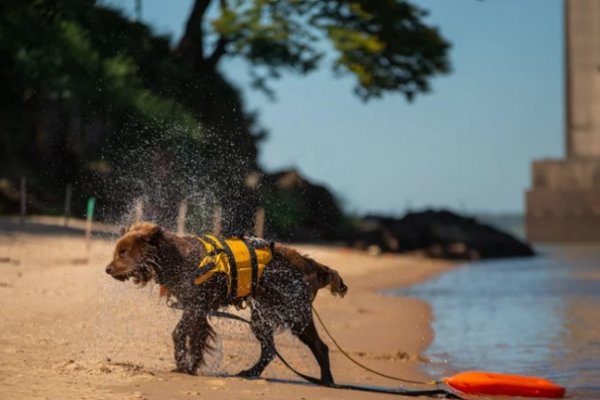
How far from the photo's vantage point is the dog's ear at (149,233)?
7871mm

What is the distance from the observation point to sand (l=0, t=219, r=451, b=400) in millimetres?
7297

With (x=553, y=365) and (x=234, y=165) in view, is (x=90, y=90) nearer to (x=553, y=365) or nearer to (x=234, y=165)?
(x=234, y=165)

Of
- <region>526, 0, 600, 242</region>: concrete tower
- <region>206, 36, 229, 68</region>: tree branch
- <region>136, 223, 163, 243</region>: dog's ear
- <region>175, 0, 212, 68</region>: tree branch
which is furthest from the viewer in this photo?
<region>526, 0, 600, 242</region>: concrete tower

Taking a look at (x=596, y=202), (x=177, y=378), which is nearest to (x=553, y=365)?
(x=177, y=378)

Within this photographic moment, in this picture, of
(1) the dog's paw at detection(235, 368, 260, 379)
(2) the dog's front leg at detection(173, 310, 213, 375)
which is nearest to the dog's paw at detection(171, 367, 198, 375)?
(2) the dog's front leg at detection(173, 310, 213, 375)

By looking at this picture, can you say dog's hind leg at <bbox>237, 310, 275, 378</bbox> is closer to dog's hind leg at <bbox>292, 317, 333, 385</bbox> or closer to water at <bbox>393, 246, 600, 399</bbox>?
dog's hind leg at <bbox>292, 317, 333, 385</bbox>

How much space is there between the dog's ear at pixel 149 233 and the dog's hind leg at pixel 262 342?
106 cm

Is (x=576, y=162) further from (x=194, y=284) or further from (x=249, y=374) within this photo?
(x=194, y=284)

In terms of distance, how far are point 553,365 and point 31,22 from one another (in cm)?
1875

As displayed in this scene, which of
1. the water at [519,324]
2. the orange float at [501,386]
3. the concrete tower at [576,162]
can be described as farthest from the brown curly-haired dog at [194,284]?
the concrete tower at [576,162]

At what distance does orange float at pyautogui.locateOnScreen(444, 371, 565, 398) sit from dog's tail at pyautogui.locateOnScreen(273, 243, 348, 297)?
4.05 ft

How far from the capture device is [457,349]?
39.5 feet

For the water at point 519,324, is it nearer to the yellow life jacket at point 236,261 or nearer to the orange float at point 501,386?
the orange float at point 501,386

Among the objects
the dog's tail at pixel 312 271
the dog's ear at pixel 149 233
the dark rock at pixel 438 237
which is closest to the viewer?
the dog's ear at pixel 149 233
